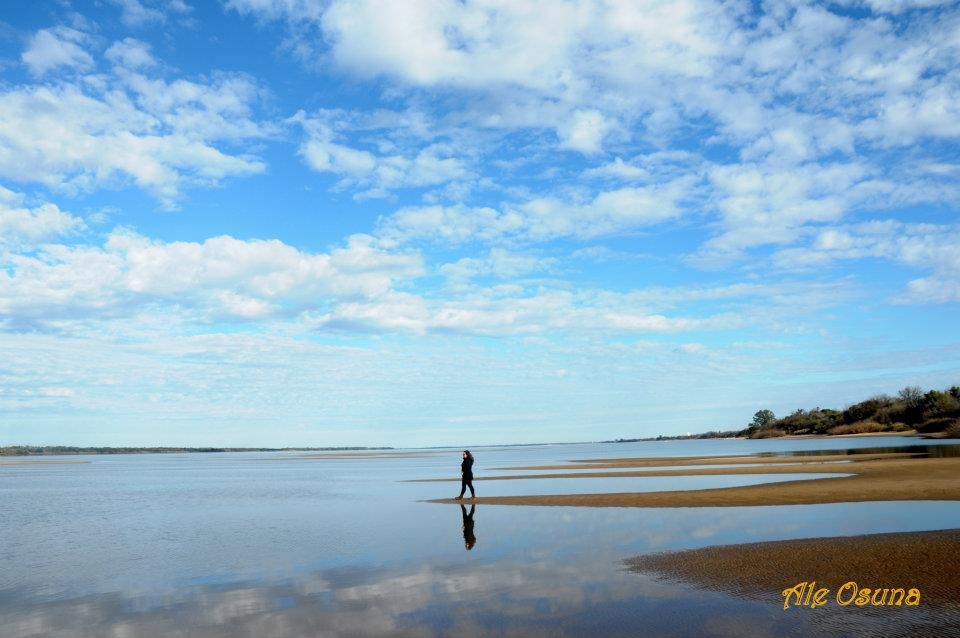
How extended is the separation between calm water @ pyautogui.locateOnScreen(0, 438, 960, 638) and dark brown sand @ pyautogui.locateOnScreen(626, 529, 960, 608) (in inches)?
33.4

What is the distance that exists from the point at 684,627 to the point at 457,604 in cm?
428

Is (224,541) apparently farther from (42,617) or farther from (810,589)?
(810,589)

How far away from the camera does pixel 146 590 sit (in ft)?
49.9

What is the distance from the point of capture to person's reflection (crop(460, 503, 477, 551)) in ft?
64.3

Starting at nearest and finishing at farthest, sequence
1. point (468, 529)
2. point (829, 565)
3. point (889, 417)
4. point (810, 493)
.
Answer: point (829, 565)
point (468, 529)
point (810, 493)
point (889, 417)

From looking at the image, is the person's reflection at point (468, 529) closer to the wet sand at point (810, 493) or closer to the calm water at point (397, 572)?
the calm water at point (397, 572)

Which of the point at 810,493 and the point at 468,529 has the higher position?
the point at 468,529

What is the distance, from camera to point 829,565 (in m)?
14.1

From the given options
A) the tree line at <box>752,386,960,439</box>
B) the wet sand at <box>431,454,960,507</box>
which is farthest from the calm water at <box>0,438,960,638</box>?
the tree line at <box>752,386,960,439</box>

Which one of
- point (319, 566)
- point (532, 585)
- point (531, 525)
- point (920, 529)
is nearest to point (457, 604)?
point (532, 585)

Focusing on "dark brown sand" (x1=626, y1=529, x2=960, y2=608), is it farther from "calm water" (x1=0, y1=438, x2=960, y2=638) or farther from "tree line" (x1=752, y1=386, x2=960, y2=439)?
"tree line" (x1=752, y1=386, x2=960, y2=439)

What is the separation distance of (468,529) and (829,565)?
11728 millimetres

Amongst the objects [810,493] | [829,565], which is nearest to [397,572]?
[829,565]

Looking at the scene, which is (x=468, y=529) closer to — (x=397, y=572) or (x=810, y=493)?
(x=397, y=572)
